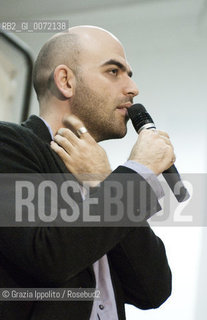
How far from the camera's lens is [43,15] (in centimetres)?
275

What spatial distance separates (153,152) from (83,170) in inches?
6.1

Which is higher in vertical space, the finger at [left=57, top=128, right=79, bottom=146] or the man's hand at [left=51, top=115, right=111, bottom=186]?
the finger at [left=57, top=128, right=79, bottom=146]

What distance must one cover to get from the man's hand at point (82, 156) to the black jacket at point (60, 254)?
25 mm

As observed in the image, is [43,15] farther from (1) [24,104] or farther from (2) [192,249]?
(2) [192,249]

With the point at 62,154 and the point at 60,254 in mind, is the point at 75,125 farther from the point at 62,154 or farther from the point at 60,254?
the point at 60,254

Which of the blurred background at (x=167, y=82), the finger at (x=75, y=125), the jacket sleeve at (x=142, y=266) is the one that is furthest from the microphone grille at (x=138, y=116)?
the blurred background at (x=167, y=82)

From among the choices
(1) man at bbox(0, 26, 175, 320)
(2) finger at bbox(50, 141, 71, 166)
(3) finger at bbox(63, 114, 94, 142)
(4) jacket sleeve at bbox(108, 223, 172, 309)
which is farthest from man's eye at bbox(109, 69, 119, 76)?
(4) jacket sleeve at bbox(108, 223, 172, 309)

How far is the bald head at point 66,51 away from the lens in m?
1.07

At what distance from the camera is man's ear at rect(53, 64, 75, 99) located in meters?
1.04

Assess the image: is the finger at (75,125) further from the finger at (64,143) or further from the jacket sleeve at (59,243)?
the jacket sleeve at (59,243)

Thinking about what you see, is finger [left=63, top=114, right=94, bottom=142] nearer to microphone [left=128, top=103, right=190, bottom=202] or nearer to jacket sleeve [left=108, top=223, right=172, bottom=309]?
microphone [left=128, top=103, right=190, bottom=202]

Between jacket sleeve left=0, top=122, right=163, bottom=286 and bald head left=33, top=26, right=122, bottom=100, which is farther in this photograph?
bald head left=33, top=26, right=122, bottom=100

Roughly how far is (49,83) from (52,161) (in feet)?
0.96

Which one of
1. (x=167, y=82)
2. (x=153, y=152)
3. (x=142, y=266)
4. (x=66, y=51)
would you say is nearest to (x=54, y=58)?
(x=66, y=51)
